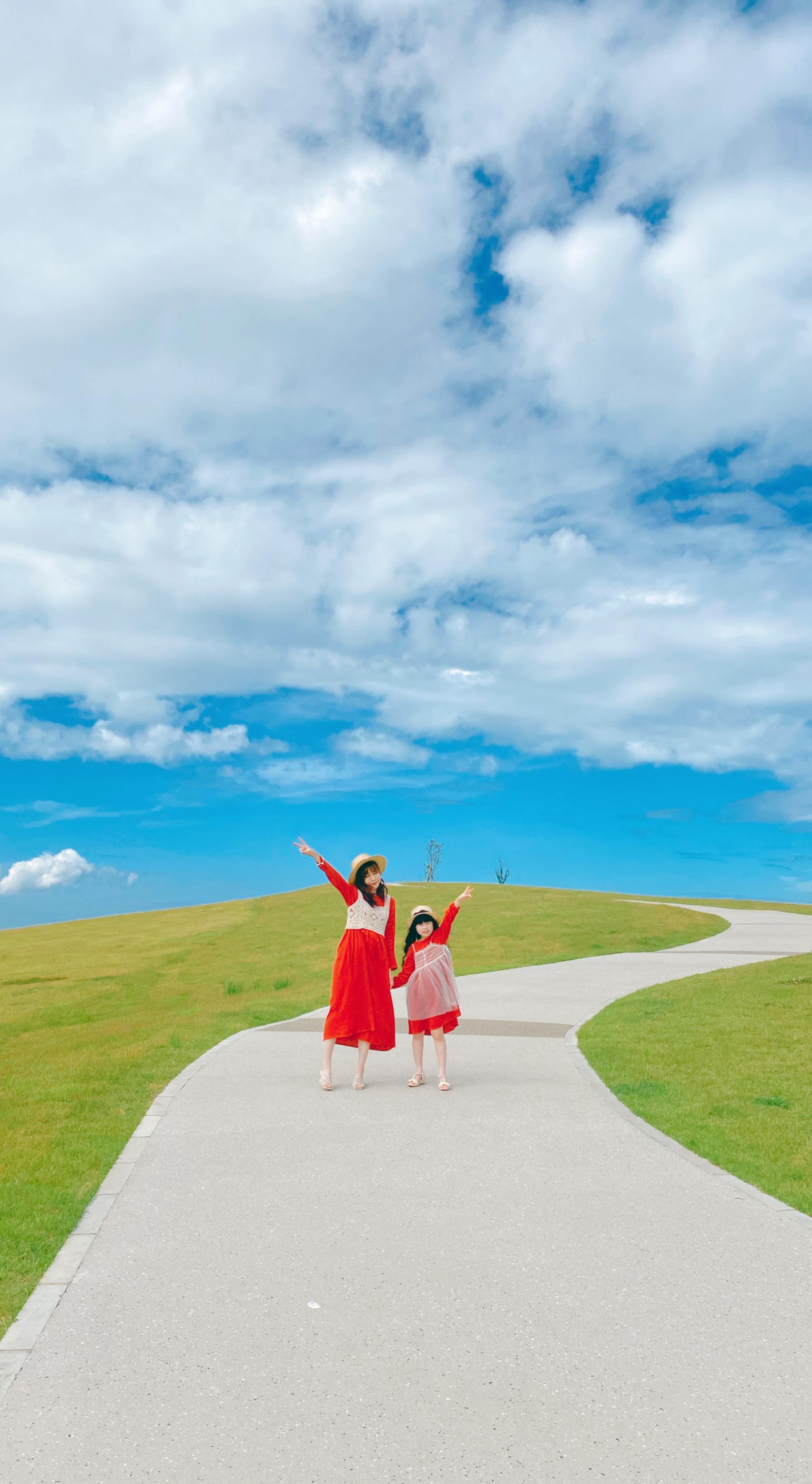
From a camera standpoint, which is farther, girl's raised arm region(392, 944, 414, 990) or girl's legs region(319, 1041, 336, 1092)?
girl's raised arm region(392, 944, 414, 990)

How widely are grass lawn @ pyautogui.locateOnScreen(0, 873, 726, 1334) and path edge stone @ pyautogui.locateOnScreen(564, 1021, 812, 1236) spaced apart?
5.00 meters

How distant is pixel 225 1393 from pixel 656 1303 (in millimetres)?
2476

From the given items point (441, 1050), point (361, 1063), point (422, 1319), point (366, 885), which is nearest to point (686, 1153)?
point (441, 1050)

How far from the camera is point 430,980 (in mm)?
10383

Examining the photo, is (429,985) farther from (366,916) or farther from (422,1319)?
(422,1319)

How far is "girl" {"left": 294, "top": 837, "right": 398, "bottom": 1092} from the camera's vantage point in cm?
1013

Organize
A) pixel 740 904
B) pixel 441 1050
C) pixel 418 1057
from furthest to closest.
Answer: pixel 740 904
pixel 418 1057
pixel 441 1050

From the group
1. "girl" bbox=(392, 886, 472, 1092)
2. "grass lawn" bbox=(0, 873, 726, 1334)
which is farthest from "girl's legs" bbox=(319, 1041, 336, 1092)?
"grass lawn" bbox=(0, 873, 726, 1334)

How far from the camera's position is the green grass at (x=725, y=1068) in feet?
26.9

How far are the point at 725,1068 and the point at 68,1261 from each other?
8.75 m

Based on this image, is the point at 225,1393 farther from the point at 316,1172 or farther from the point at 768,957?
the point at 768,957

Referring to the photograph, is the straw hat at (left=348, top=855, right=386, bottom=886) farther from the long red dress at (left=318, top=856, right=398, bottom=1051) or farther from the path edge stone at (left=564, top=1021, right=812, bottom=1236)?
the path edge stone at (left=564, top=1021, right=812, bottom=1236)

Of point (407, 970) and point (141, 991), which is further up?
point (407, 970)

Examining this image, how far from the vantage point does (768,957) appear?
84.2ft
